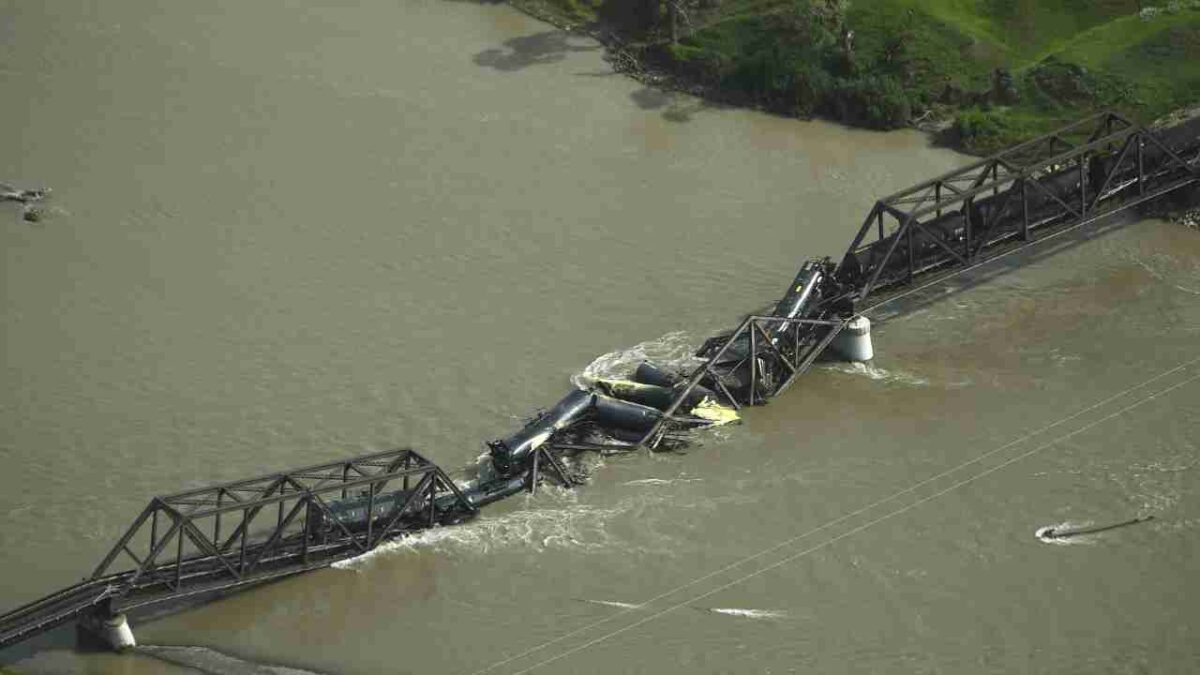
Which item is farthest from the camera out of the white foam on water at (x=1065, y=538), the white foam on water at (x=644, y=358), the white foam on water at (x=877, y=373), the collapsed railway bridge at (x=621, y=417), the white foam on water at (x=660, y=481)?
the white foam on water at (x=877, y=373)

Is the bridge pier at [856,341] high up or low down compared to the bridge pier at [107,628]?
up

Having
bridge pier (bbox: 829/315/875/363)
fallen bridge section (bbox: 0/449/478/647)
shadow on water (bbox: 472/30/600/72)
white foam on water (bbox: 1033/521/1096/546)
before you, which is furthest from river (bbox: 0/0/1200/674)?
fallen bridge section (bbox: 0/449/478/647)

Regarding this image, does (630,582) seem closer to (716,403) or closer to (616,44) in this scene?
(716,403)

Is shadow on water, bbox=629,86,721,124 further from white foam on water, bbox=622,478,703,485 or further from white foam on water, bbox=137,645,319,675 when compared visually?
Answer: white foam on water, bbox=137,645,319,675

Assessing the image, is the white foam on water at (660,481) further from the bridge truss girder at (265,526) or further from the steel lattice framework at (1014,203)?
the steel lattice framework at (1014,203)

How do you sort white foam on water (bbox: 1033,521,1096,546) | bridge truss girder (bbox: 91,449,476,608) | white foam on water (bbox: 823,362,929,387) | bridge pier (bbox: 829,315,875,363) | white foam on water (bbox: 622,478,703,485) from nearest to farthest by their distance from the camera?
bridge truss girder (bbox: 91,449,476,608), white foam on water (bbox: 1033,521,1096,546), white foam on water (bbox: 622,478,703,485), white foam on water (bbox: 823,362,929,387), bridge pier (bbox: 829,315,875,363)

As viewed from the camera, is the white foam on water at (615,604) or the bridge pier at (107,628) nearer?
the bridge pier at (107,628)

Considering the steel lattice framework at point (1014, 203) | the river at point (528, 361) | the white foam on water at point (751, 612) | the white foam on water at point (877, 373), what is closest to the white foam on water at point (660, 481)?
the river at point (528, 361)
